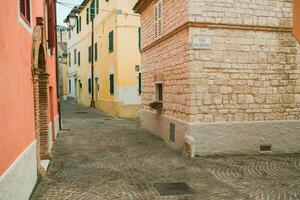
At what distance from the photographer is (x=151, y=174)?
7.59m

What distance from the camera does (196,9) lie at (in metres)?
9.23

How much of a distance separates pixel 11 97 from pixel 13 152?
87cm

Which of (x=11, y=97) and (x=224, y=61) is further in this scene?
(x=224, y=61)

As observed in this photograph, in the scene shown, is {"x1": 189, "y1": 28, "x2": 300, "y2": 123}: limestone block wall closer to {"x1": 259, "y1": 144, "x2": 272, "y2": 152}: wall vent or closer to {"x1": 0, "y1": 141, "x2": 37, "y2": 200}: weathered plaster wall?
{"x1": 259, "y1": 144, "x2": 272, "y2": 152}: wall vent

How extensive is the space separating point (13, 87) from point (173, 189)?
3.71 meters

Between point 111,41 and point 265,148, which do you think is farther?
point 111,41

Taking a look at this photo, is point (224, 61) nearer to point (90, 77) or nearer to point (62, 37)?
point (90, 77)

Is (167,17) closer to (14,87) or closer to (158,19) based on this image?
(158,19)

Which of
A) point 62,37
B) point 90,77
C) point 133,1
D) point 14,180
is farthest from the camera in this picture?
point 62,37

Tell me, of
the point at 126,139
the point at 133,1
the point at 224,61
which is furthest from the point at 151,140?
the point at 133,1

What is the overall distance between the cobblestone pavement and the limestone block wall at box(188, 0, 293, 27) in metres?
4.14

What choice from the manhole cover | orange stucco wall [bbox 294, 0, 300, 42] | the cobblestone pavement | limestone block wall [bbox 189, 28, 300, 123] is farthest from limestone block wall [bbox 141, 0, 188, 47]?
orange stucco wall [bbox 294, 0, 300, 42]

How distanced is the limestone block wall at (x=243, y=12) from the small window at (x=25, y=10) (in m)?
4.51

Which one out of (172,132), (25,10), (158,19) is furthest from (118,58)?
(25,10)
